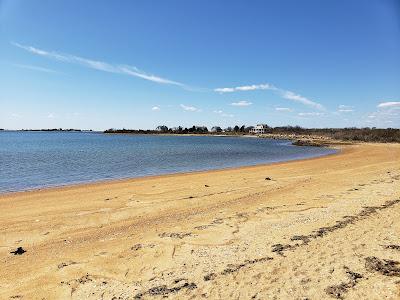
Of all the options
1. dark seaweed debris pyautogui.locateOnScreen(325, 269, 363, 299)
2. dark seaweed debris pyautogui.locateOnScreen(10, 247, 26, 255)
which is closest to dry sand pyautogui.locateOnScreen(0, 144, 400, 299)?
dark seaweed debris pyautogui.locateOnScreen(325, 269, 363, 299)

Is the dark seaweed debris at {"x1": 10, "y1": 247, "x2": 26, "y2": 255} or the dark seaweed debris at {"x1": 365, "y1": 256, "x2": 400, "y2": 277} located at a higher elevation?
the dark seaweed debris at {"x1": 365, "y1": 256, "x2": 400, "y2": 277}

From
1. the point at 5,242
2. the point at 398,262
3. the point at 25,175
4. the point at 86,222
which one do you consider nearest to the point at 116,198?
the point at 86,222

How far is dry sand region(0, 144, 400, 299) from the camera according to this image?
19.8 feet

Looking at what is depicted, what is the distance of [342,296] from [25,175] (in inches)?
1026

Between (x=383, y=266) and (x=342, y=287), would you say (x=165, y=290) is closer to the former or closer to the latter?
(x=342, y=287)

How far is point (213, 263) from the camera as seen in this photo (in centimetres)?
702

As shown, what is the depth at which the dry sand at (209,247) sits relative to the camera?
6.03m

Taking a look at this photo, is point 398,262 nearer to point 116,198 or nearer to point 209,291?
point 209,291

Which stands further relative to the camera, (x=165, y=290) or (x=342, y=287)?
(x=165, y=290)

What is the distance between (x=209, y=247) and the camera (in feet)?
26.3

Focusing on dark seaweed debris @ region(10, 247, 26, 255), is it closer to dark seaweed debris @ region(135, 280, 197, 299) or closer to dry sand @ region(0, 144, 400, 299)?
dry sand @ region(0, 144, 400, 299)

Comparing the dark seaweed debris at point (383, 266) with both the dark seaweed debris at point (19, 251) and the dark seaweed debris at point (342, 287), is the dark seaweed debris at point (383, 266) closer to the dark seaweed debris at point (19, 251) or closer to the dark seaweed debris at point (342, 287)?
the dark seaweed debris at point (342, 287)

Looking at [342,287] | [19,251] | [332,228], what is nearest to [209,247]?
[342,287]

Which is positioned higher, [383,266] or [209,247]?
[383,266]
